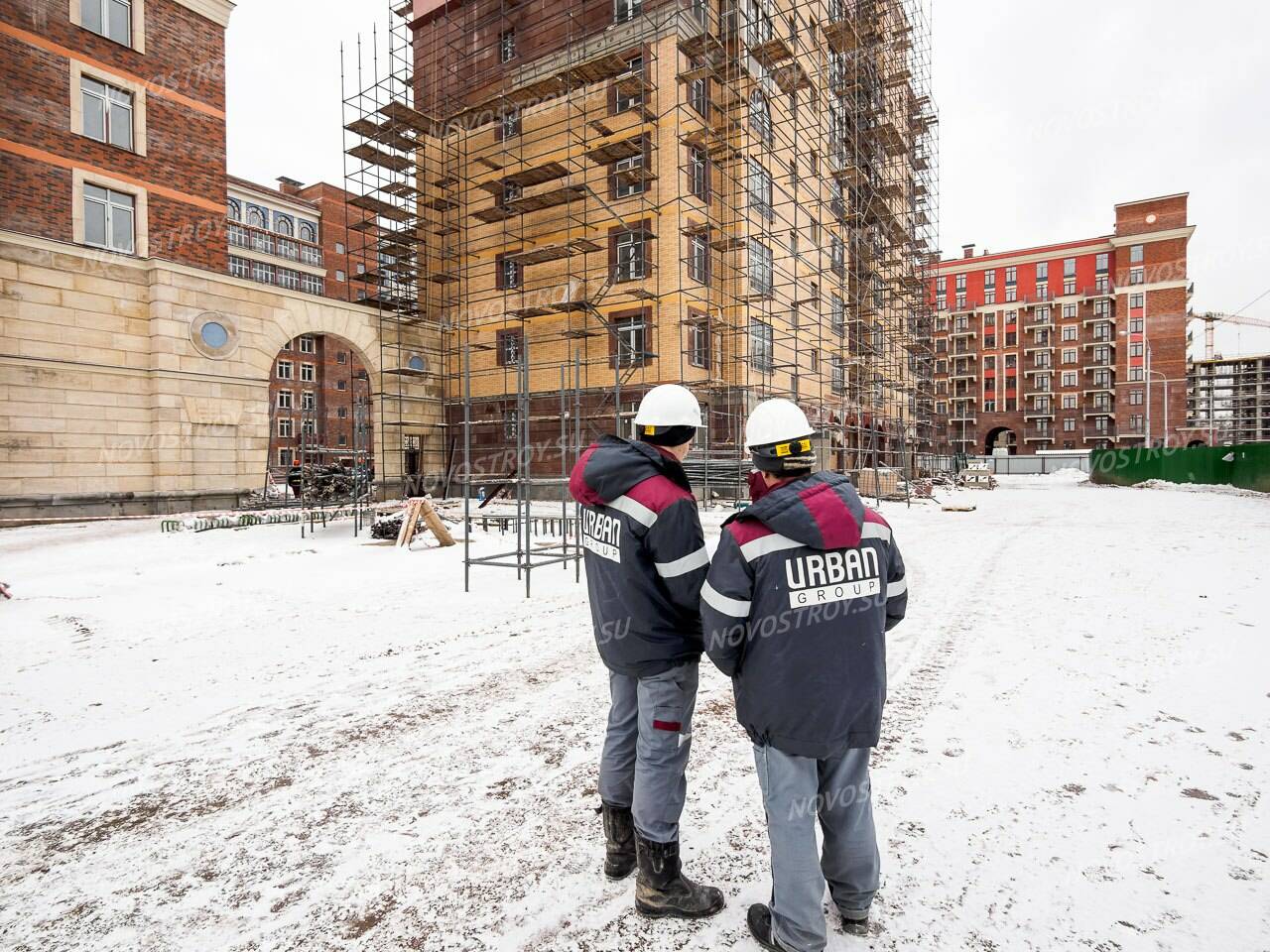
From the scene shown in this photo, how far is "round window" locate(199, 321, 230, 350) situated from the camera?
57.7 feet

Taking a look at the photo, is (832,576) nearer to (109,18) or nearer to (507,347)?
(507,347)

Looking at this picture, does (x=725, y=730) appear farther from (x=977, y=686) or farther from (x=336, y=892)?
(x=336, y=892)

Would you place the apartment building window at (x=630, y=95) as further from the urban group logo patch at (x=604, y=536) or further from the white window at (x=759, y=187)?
the urban group logo patch at (x=604, y=536)

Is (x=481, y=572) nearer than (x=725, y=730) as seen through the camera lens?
No

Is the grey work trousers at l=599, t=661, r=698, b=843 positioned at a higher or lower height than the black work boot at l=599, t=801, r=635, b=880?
higher

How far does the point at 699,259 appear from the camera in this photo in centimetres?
2102

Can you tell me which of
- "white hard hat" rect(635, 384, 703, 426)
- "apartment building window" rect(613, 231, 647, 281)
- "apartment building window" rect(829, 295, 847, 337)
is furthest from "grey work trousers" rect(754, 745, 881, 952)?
"apartment building window" rect(829, 295, 847, 337)

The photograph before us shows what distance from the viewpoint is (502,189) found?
22.4 m

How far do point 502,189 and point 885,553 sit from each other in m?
23.5

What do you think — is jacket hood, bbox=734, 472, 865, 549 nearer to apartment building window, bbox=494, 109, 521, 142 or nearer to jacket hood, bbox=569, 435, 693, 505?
jacket hood, bbox=569, 435, 693, 505

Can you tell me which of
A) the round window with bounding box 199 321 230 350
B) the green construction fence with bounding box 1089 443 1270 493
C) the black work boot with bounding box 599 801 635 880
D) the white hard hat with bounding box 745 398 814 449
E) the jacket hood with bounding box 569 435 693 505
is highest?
the round window with bounding box 199 321 230 350

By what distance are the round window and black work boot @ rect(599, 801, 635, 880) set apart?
64.8 feet

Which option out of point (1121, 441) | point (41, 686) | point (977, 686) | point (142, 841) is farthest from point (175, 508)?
point (1121, 441)

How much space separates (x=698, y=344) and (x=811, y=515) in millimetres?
19515
